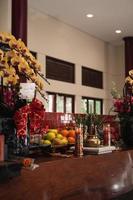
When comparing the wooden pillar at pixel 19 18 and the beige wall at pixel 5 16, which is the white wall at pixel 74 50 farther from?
the wooden pillar at pixel 19 18

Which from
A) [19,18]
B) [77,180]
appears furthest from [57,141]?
[19,18]

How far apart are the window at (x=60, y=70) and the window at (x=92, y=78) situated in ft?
1.89

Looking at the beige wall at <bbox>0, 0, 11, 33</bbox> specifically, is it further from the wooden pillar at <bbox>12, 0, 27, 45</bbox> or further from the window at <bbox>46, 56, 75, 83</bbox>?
the window at <bbox>46, 56, 75, 83</bbox>

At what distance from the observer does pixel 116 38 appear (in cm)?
952

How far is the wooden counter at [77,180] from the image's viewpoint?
63.6 inches

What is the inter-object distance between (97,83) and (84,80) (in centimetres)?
76

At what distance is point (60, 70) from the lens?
814cm

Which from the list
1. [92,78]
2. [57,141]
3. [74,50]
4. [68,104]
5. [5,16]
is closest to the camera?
[57,141]

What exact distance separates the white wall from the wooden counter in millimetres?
4978

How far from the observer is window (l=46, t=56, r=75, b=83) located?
7.72 metres

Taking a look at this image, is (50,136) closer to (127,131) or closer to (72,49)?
(127,131)

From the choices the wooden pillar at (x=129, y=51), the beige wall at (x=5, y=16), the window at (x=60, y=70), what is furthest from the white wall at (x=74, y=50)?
the beige wall at (x=5, y=16)

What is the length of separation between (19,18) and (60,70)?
261 centimetres

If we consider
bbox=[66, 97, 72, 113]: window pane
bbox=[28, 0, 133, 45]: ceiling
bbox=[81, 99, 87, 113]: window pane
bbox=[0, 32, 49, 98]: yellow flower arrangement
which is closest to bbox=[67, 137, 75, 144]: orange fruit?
bbox=[0, 32, 49, 98]: yellow flower arrangement
